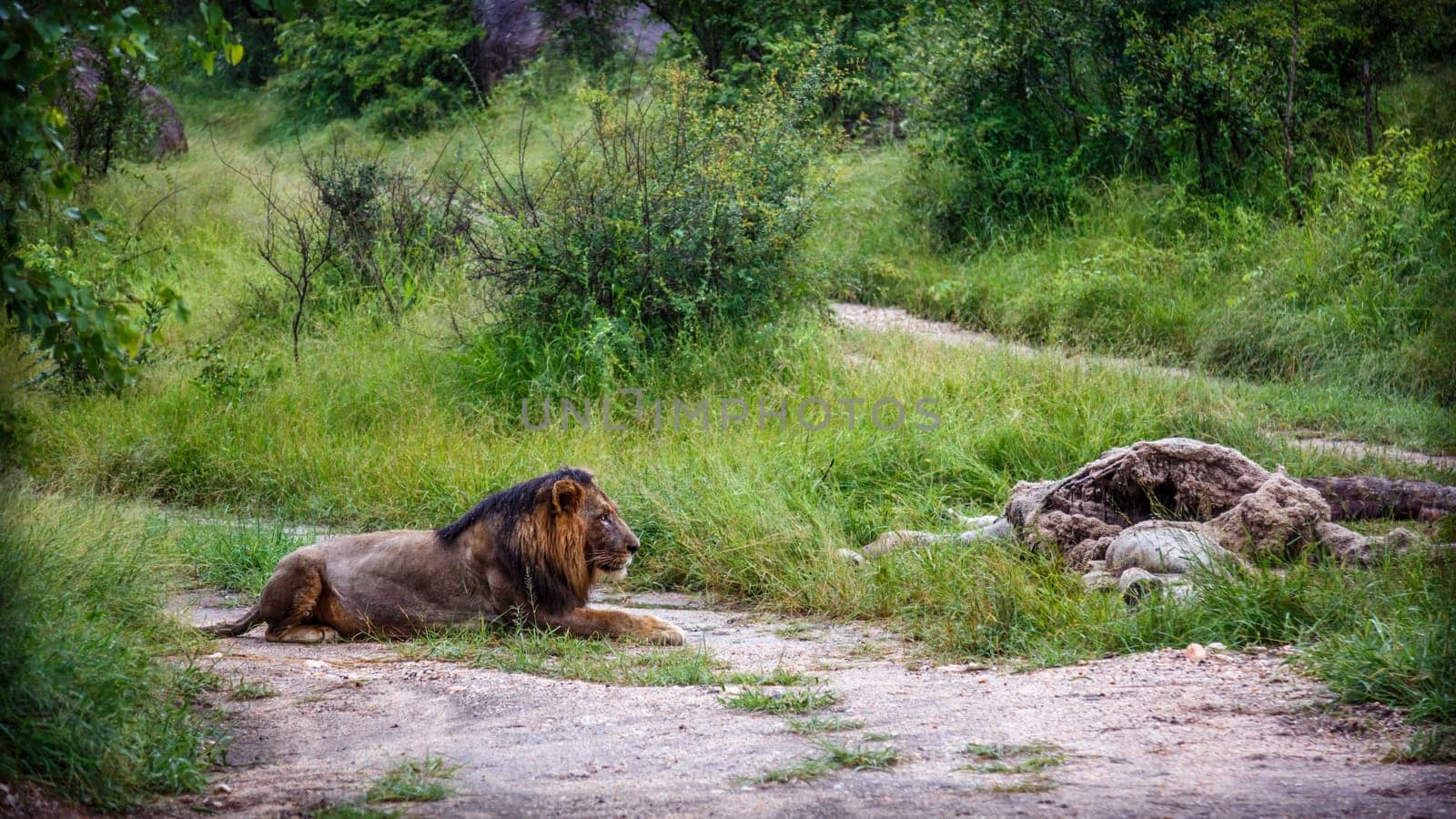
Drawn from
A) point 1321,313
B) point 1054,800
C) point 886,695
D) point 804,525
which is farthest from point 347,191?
point 1054,800

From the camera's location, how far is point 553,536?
6418mm

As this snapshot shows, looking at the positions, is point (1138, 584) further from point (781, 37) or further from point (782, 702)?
point (781, 37)

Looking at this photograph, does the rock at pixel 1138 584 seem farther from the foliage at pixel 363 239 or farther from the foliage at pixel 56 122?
the foliage at pixel 363 239

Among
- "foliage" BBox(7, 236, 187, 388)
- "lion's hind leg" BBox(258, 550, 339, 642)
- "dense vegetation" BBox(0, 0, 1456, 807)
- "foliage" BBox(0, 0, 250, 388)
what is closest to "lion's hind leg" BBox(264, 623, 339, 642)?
"lion's hind leg" BBox(258, 550, 339, 642)

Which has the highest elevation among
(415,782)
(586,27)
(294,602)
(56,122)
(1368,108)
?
(586,27)

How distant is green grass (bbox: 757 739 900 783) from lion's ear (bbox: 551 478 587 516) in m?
2.38

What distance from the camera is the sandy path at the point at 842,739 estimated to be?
12.8 feet

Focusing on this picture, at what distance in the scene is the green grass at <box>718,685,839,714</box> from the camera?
5.04 metres

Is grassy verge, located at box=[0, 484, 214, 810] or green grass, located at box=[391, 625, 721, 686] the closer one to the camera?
grassy verge, located at box=[0, 484, 214, 810]

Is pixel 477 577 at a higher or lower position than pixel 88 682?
lower

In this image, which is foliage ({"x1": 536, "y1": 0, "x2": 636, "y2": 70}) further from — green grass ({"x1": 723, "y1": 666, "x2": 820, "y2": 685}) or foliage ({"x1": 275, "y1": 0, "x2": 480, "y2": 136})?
green grass ({"x1": 723, "y1": 666, "x2": 820, "y2": 685})

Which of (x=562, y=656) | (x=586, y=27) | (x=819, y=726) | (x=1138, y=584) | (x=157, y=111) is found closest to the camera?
(x=819, y=726)

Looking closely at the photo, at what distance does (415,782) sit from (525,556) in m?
2.34

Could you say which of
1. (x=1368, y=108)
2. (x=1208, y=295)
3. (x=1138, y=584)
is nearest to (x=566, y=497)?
(x=1138, y=584)
